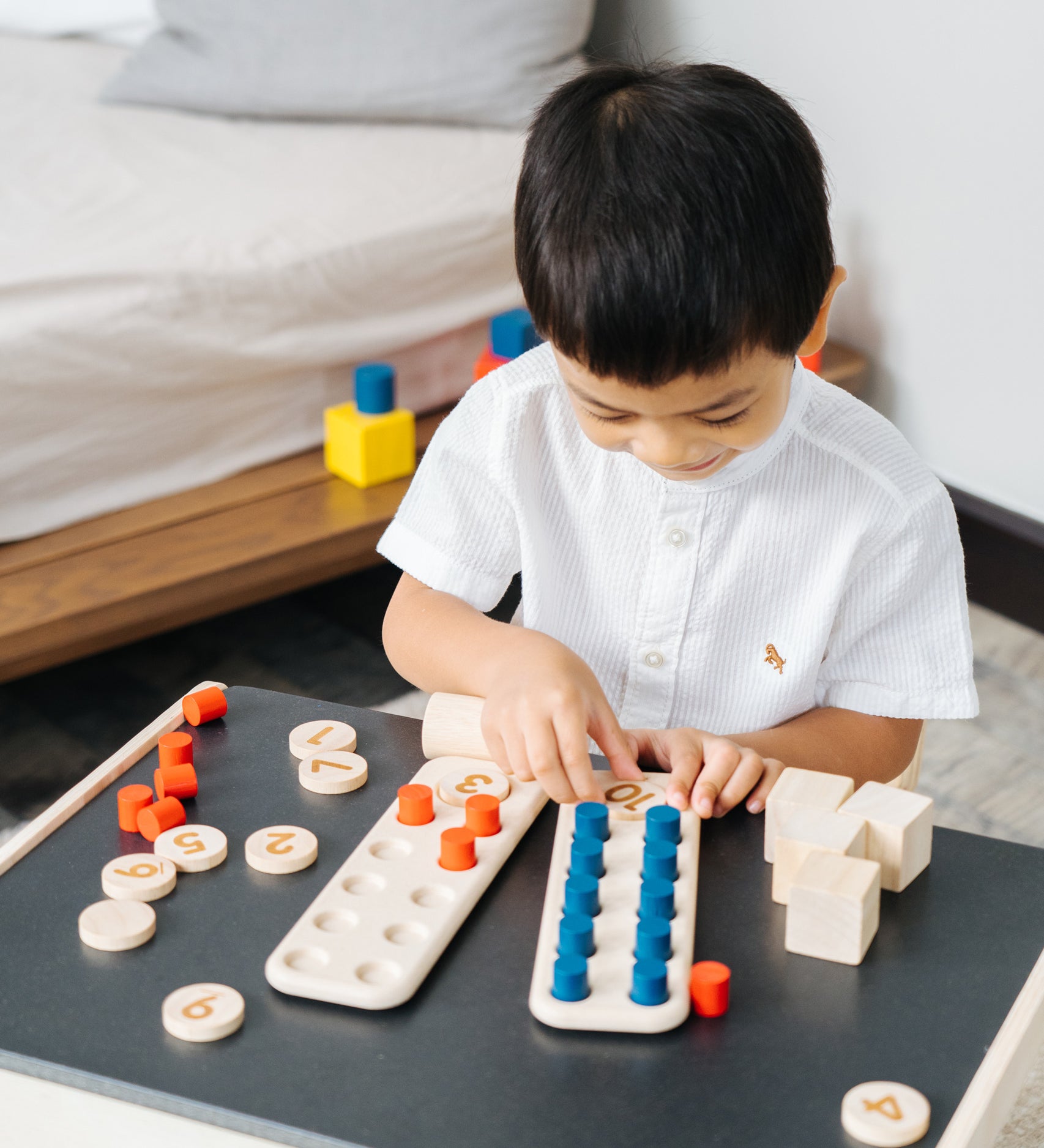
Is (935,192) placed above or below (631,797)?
below

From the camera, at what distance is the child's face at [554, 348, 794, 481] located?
63 cm

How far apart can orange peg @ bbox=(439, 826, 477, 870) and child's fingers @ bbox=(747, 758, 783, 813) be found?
144 millimetres

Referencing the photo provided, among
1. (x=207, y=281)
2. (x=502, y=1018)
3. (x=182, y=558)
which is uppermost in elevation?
(x=502, y=1018)

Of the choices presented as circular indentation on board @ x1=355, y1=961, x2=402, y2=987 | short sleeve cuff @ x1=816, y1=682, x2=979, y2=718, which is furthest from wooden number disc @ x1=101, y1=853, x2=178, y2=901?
short sleeve cuff @ x1=816, y1=682, x2=979, y2=718

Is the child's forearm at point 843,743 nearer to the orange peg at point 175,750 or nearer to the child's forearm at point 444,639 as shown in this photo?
the child's forearm at point 444,639

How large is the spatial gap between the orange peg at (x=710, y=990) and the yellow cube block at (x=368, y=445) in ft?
3.70

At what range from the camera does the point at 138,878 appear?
581 mm

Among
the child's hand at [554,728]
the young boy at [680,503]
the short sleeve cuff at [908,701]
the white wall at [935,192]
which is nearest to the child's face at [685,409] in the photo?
the young boy at [680,503]

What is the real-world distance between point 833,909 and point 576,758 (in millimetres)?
156

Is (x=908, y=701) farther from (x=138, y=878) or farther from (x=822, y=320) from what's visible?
(x=138, y=878)

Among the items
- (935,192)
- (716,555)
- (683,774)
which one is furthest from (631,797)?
(935,192)

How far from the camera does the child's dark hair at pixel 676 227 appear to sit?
603mm

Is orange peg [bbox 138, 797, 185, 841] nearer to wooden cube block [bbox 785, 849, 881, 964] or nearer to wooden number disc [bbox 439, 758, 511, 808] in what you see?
wooden number disc [bbox 439, 758, 511, 808]

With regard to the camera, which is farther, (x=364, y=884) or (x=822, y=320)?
→ (x=822, y=320)
